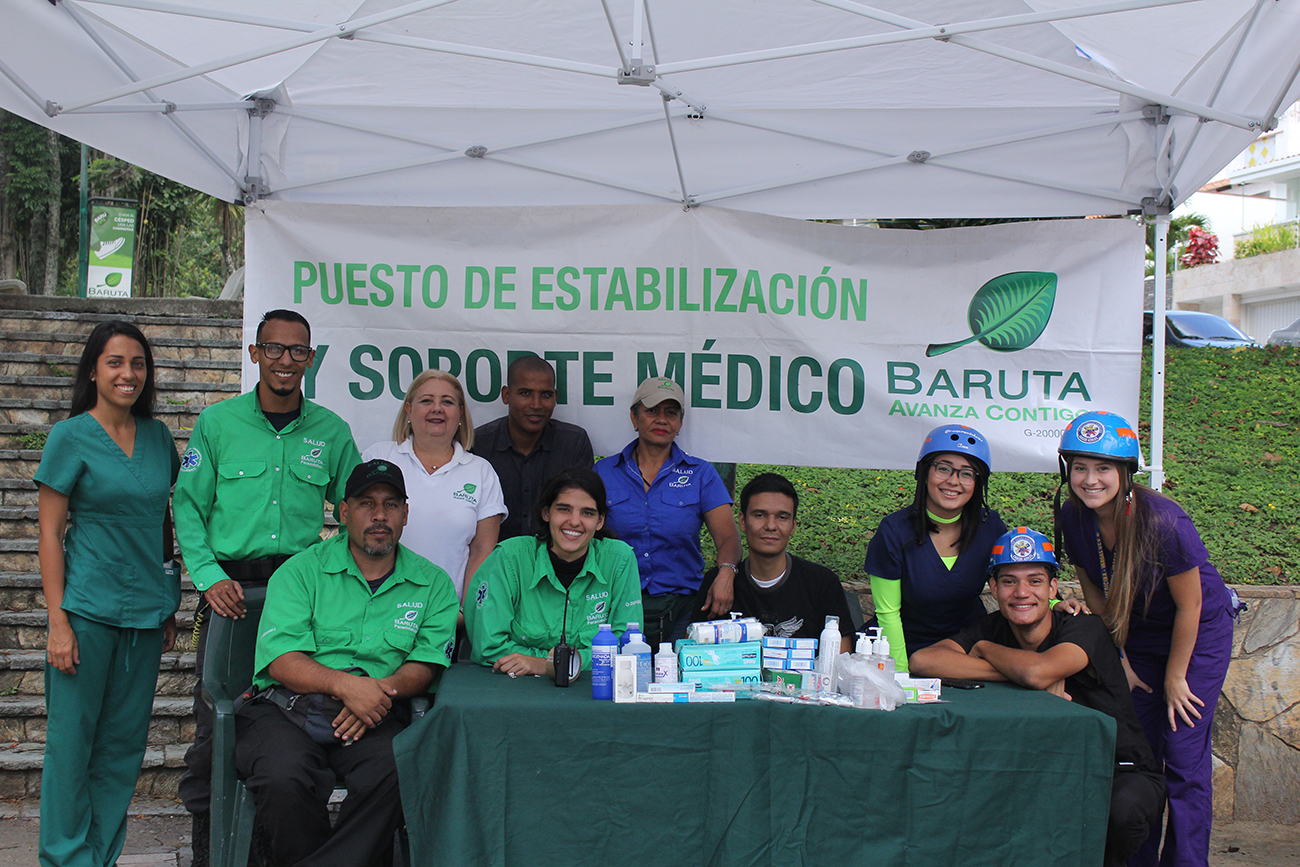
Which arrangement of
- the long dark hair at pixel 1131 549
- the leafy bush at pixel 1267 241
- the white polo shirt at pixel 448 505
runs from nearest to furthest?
the long dark hair at pixel 1131 549 → the white polo shirt at pixel 448 505 → the leafy bush at pixel 1267 241

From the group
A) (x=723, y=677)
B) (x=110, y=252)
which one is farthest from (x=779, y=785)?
(x=110, y=252)

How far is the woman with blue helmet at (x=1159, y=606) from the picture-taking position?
3424 mm

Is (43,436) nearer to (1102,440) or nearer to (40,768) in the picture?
(40,768)

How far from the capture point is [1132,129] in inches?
171

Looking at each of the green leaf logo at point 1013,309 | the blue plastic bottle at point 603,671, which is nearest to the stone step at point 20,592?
the blue plastic bottle at point 603,671

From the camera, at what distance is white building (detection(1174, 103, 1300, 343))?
2584 centimetres

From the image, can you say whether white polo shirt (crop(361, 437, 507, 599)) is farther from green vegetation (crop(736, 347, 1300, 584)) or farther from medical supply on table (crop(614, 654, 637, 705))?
green vegetation (crop(736, 347, 1300, 584))

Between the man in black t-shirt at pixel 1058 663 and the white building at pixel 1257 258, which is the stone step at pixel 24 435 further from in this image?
the white building at pixel 1257 258

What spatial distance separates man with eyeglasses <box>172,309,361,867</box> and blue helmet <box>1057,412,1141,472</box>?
2.69 m

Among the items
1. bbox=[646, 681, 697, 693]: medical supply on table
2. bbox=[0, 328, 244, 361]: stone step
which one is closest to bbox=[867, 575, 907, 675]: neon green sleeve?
bbox=[646, 681, 697, 693]: medical supply on table

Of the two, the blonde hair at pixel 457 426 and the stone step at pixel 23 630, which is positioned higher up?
the blonde hair at pixel 457 426

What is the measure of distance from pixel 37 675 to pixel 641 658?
142 inches

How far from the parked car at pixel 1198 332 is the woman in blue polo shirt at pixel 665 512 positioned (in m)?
12.7

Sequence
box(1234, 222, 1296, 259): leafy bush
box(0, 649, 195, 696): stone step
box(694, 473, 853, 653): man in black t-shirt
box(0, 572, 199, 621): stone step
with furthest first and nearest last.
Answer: box(1234, 222, 1296, 259): leafy bush → box(0, 572, 199, 621): stone step → box(0, 649, 195, 696): stone step → box(694, 473, 853, 653): man in black t-shirt
